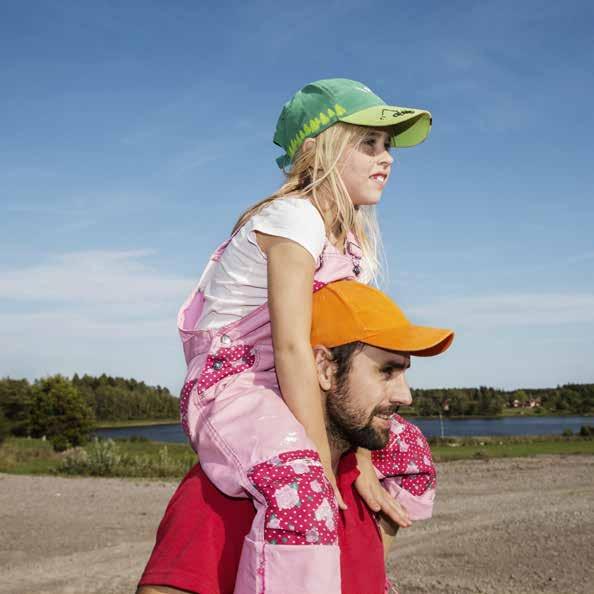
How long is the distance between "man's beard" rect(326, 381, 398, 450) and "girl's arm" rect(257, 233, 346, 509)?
0.14 feet

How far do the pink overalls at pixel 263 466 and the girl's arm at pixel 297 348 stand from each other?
7 centimetres

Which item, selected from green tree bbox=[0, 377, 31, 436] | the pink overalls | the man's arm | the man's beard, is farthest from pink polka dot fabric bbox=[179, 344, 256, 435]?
green tree bbox=[0, 377, 31, 436]

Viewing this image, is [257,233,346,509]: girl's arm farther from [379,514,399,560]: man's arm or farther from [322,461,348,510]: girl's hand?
[379,514,399,560]: man's arm

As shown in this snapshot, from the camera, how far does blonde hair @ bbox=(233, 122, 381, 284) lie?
2779 mm

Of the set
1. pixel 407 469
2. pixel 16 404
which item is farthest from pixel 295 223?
pixel 16 404

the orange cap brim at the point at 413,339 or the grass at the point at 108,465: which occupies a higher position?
the orange cap brim at the point at 413,339

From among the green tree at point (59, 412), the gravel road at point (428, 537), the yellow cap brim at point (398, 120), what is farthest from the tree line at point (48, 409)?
the yellow cap brim at point (398, 120)

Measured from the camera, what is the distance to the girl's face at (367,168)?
2.86 m

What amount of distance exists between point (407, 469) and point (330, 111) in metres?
1.30

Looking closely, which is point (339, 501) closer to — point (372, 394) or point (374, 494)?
point (374, 494)

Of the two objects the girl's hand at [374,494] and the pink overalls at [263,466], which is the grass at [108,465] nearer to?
the girl's hand at [374,494]

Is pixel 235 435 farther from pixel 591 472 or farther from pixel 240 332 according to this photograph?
pixel 591 472

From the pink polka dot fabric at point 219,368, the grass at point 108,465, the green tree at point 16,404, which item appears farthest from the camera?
the green tree at point 16,404

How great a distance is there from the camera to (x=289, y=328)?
7.45 feet
